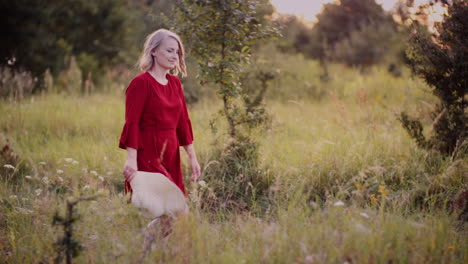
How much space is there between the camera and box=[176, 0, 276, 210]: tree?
15.3 ft

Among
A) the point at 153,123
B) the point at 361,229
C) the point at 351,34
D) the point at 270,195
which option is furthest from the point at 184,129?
the point at 351,34

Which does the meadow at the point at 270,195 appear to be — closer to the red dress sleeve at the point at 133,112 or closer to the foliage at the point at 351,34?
the red dress sleeve at the point at 133,112

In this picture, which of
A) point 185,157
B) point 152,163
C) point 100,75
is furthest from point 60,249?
point 100,75

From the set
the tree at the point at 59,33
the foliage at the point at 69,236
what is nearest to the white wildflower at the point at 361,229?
the foliage at the point at 69,236

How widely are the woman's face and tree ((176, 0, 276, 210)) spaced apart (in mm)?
1404

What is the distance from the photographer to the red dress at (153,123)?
119 inches

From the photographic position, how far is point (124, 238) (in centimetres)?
320

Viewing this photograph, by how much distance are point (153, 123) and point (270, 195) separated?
1.54m

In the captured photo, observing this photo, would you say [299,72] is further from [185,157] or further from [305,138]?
[185,157]

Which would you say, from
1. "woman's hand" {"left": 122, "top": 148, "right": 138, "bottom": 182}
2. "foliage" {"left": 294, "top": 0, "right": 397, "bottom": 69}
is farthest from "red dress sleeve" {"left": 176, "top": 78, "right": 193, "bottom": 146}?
"foliage" {"left": 294, "top": 0, "right": 397, "bottom": 69}

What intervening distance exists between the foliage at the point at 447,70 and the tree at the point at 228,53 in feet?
6.61

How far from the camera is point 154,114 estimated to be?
316 cm

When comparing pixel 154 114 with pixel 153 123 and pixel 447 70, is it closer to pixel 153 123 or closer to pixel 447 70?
pixel 153 123

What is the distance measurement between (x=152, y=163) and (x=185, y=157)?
2.08 metres
